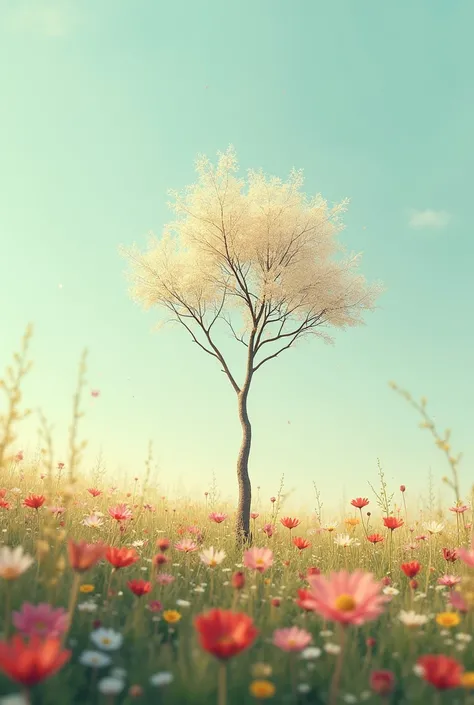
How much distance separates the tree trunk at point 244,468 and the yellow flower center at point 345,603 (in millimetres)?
8534

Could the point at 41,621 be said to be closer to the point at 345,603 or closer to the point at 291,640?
the point at 291,640

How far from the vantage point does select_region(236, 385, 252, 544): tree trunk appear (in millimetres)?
10492

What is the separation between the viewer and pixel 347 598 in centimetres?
205

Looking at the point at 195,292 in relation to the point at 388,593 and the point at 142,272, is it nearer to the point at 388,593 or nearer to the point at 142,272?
the point at 142,272

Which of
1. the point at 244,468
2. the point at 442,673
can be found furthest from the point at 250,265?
the point at 442,673

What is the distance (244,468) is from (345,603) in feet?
29.3

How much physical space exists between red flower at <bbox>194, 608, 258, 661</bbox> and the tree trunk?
8.72 metres

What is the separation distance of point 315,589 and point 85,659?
1.15 m

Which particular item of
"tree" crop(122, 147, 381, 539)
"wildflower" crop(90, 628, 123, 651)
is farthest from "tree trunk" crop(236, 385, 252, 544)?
"wildflower" crop(90, 628, 123, 651)

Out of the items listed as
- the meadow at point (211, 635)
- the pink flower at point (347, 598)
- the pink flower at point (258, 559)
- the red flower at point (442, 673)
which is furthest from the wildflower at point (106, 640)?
the red flower at point (442, 673)

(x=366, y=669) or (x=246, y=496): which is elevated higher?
(x=246, y=496)

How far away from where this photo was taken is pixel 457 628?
346 cm

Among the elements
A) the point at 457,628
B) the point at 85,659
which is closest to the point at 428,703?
the point at 457,628

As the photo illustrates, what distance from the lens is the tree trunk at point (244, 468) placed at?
10.5 meters
